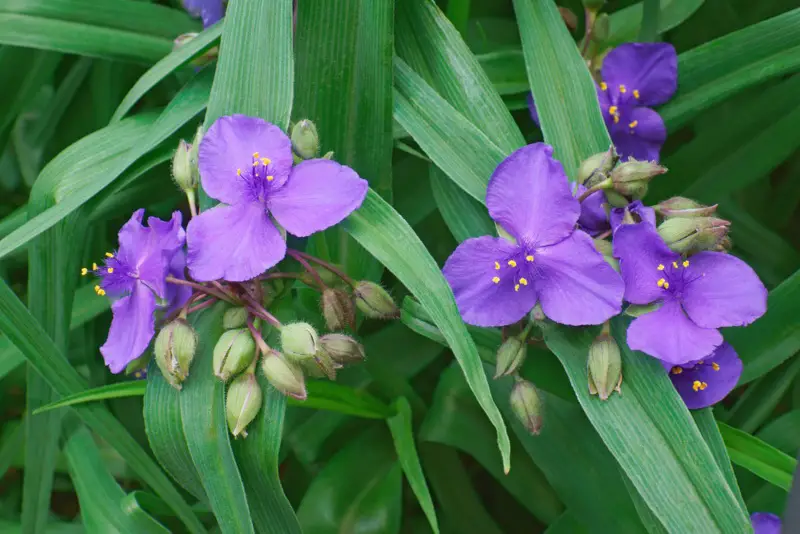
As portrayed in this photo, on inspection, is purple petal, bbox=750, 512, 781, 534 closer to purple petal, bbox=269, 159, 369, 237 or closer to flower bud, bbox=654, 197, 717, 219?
flower bud, bbox=654, 197, 717, 219

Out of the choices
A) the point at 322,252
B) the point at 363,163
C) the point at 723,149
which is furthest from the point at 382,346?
the point at 723,149

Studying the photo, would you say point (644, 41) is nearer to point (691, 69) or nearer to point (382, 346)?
point (691, 69)

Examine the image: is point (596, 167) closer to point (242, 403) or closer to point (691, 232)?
point (691, 232)

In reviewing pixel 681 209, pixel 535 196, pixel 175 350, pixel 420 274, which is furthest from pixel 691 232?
pixel 175 350

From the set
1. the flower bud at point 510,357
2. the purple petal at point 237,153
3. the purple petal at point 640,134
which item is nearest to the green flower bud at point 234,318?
the purple petal at point 237,153

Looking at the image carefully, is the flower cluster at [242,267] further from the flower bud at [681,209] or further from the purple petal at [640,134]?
the purple petal at [640,134]

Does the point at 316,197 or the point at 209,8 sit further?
the point at 209,8

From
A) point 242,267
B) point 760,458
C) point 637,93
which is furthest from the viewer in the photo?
point 637,93
